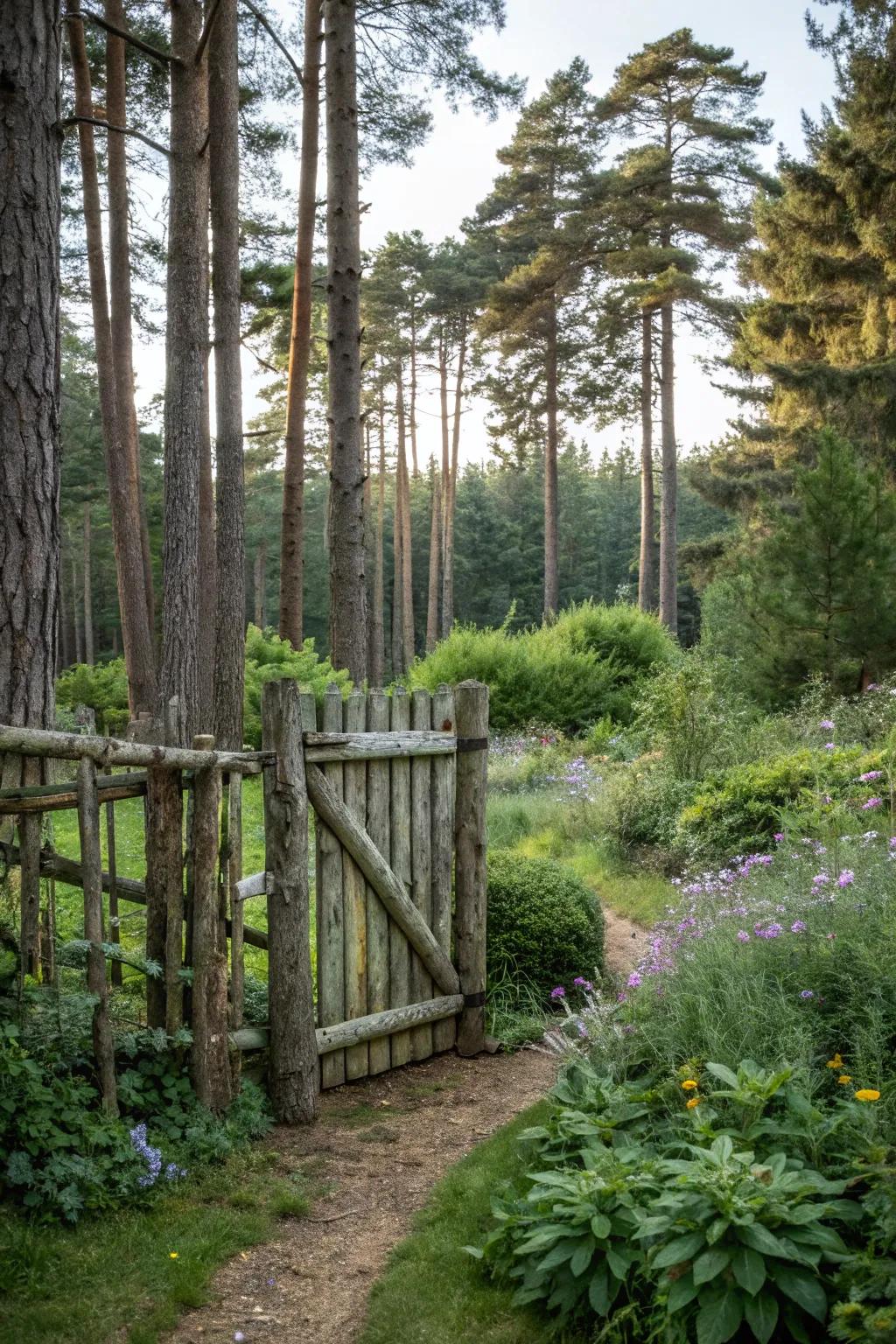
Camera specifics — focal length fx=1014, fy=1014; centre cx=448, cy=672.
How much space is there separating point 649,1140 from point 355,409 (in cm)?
789

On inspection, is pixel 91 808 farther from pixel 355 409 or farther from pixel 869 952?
pixel 355 409

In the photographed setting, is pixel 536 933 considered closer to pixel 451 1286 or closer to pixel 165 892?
pixel 165 892

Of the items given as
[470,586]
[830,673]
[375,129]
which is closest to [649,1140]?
[830,673]

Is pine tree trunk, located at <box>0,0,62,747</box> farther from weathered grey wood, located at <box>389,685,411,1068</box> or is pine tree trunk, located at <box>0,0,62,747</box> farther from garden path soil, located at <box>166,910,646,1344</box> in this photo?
garden path soil, located at <box>166,910,646,1344</box>

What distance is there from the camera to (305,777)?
4547 mm

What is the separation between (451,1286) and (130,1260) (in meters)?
1.00

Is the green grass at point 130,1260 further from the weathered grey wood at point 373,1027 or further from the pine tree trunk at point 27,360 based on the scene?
the pine tree trunk at point 27,360

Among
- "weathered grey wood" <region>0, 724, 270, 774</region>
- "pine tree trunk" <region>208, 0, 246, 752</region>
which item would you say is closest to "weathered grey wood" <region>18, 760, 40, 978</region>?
"weathered grey wood" <region>0, 724, 270, 774</region>

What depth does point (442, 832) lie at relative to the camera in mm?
5293

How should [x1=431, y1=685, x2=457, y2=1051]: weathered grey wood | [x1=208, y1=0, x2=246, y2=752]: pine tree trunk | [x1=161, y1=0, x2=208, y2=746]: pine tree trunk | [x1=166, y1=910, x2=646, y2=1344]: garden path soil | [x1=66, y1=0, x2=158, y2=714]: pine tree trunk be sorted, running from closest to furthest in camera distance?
[x1=166, y1=910, x2=646, y2=1344]: garden path soil, [x1=431, y1=685, x2=457, y2=1051]: weathered grey wood, [x1=161, y1=0, x2=208, y2=746]: pine tree trunk, [x1=208, y1=0, x2=246, y2=752]: pine tree trunk, [x1=66, y1=0, x2=158, y2=714]: pine tree trunk

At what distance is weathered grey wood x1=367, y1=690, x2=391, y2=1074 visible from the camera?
4895mm

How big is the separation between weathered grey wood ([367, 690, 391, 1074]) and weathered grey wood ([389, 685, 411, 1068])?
5 centimetres

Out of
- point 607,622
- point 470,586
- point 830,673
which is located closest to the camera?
point 830,673

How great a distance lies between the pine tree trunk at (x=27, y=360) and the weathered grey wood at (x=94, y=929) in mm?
461
